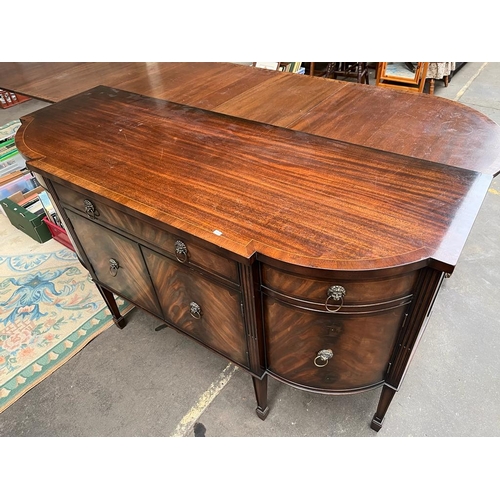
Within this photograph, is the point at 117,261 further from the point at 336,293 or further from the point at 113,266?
the point at 336,293

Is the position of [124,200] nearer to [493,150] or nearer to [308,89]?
[308,89]

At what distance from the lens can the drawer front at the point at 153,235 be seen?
3.34 ft

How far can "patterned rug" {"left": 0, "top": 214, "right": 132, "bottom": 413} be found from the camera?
5.61ft

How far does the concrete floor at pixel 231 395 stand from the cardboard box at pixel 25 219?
0.97m

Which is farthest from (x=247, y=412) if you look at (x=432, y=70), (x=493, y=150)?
(x=432, y=70)

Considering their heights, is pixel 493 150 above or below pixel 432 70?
above

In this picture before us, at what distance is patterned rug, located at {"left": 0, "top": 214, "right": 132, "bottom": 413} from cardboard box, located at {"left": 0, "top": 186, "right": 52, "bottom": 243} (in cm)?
5

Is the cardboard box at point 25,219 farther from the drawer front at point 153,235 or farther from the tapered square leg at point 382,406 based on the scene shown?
the tapered square leg at point 382,406

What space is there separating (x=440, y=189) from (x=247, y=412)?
3.50ft

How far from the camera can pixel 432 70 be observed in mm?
3492

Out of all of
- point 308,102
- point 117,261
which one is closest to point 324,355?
point 117,261

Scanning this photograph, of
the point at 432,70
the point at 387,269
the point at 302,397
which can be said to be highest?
the point at 387,269

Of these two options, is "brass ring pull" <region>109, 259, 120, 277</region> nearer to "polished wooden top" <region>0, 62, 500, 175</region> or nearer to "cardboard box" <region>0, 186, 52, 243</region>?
"polished wooden top" <region>0, 62, 500, 175</region>

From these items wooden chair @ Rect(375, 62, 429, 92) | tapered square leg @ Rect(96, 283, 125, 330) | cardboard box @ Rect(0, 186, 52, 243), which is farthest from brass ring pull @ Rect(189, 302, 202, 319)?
wooden chair @ Rect(375, 62, 429, 92)
